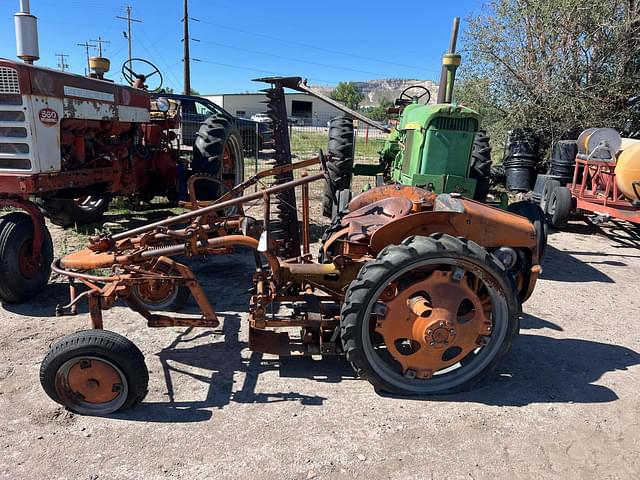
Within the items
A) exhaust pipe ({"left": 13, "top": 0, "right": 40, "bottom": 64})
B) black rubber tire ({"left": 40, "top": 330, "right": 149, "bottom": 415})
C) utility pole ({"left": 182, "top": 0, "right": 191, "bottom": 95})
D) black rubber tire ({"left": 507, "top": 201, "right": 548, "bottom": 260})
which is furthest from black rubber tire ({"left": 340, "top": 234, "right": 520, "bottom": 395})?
utility pole ({"left": 182, "top": 0, "right": 191, "bottom": 95})

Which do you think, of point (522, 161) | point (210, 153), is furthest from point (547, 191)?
point (210, 153)

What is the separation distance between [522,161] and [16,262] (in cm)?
988

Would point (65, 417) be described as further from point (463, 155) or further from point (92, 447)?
point (463, 155)

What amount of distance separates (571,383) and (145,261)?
3.07 meters

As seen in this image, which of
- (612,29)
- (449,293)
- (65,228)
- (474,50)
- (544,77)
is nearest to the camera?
(449,293)

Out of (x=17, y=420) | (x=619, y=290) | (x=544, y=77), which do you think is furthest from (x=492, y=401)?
(x=544, y=77)

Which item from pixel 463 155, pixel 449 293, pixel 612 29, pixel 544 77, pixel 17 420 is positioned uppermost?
pixel 612 29

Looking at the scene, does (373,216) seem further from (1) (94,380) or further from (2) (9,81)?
(2) (9,81)

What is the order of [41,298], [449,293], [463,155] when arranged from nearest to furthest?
[449,293] → [41,298] → [463,155]

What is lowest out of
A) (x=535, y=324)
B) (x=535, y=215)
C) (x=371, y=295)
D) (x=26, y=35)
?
(x=535, y=324)

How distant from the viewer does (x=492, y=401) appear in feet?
10.5

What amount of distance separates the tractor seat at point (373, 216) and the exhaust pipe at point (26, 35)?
135 inches

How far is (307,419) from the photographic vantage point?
2953mm

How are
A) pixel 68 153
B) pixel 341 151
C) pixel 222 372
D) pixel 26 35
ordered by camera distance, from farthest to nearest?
pixel 341 151 → pixel 68 153 → pixel 26 35 → pixel 222 372
